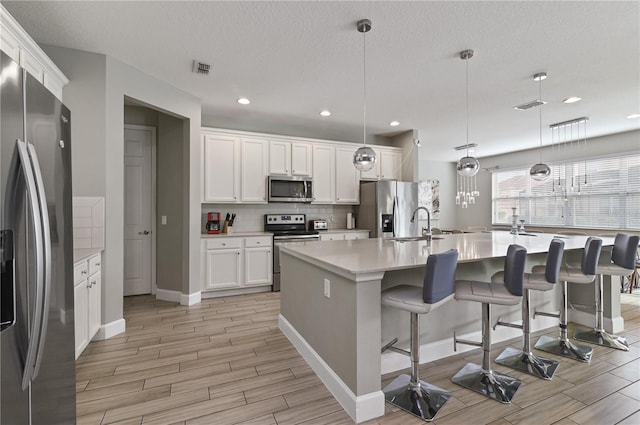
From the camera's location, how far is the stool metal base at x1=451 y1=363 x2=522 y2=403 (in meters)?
2.01

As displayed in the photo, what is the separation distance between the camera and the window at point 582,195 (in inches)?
213

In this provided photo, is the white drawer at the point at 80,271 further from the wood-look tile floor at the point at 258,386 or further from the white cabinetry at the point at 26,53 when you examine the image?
the white cabinetry at the point at 26,53

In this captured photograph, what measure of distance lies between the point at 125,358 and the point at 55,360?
143cm

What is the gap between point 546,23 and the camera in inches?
93.0

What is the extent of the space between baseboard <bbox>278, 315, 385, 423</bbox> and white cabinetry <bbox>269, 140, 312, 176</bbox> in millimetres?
3079

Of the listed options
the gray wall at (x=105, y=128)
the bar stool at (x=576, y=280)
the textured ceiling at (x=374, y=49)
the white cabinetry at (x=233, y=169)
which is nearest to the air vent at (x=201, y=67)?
the textured ceiling at (x=374, y=49)

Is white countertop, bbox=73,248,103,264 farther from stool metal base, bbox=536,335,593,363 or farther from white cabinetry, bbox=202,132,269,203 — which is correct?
stool metal base, bbox=536,335,593,363

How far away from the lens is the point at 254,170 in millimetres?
4727

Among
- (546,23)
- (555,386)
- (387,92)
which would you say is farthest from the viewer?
(387,92)

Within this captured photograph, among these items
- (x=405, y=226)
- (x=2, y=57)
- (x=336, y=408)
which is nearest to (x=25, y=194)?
(x=2, y=57)

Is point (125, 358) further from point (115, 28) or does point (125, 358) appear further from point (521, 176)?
point (521, 176)

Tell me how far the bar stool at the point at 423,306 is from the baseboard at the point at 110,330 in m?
2.66

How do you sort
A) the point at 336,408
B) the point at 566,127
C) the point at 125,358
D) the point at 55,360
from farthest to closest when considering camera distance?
the point at 566,127
the point at 125,358
the point at 336,408
the point at 55,360

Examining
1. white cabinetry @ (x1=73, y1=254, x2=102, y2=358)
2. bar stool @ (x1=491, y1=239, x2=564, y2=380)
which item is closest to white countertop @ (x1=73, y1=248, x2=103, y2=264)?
white cabinetry @ (x1=73, y1=254, x2=102, y2=358)
